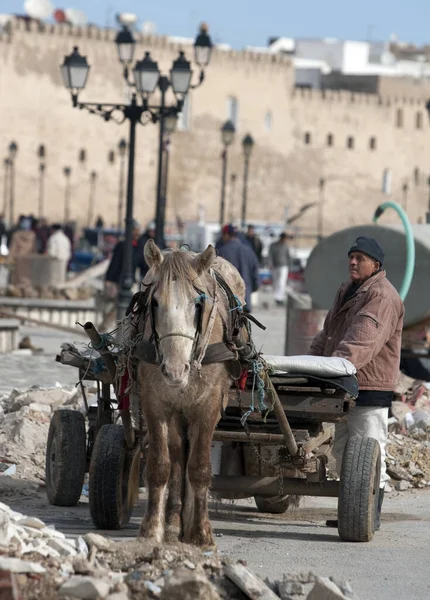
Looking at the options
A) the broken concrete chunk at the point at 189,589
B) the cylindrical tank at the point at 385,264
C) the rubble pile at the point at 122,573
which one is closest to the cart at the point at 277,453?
the rubble pile at the point at 122,573

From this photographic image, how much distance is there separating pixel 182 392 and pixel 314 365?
2.94ft

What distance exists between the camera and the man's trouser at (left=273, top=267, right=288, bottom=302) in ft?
103

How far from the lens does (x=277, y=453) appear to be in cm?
771

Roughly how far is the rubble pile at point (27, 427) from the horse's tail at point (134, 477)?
1.89 m

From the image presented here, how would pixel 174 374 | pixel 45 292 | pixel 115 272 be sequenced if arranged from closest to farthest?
1. pixel 174 374
2. pixel 115 272
3. pixel 45 292

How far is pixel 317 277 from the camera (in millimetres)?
16875

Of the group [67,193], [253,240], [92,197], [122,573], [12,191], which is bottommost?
[92,197]

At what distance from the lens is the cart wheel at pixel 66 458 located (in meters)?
8.08

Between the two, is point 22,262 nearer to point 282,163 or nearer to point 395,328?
point 395,328

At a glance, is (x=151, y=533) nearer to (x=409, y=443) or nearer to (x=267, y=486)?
(x=267, y=486)

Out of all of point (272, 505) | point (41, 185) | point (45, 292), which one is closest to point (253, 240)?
point (45, 292)

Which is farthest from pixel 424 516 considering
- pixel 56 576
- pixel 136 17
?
pixel 136 17

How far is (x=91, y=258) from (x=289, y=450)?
41.3m

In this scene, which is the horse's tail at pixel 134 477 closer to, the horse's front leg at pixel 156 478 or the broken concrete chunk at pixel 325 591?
the horse's front leg at pixel 156 478
